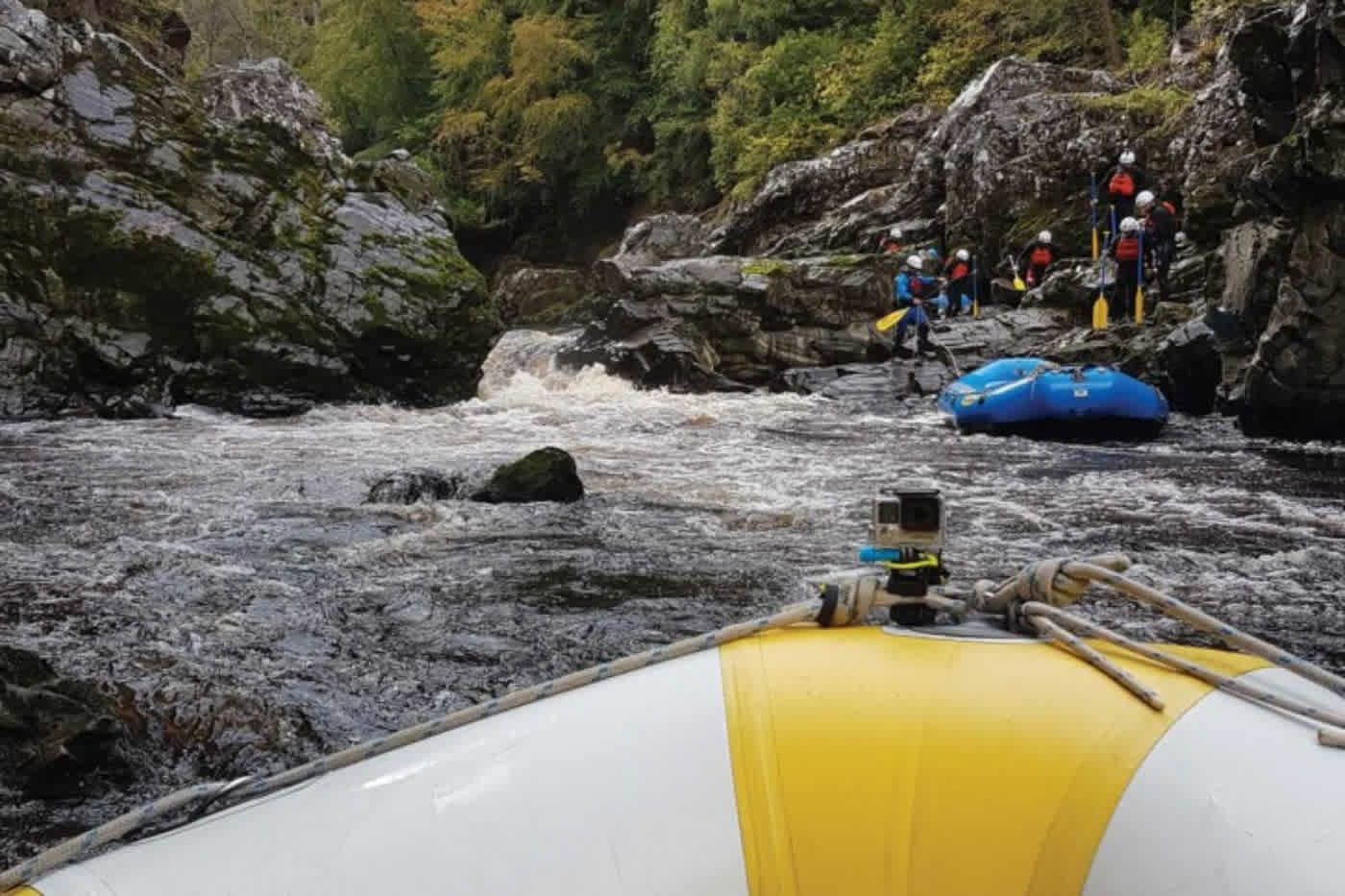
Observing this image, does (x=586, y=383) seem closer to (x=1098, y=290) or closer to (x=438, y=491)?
(x=1098, y=290)

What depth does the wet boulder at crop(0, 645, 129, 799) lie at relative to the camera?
275cm

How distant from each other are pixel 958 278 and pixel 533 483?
35.9 feet

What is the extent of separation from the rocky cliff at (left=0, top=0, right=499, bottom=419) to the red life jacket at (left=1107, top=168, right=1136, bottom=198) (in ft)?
27.7

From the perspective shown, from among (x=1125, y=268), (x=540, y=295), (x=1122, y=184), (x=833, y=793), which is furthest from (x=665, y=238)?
(x=833, y=793)

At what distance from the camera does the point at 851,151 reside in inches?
793

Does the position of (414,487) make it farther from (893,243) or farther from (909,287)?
(893,243)

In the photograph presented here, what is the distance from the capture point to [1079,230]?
15.7 metres

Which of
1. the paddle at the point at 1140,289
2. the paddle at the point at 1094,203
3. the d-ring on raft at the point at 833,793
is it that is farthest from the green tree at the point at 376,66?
the d-ring on raft at the point at 833,793

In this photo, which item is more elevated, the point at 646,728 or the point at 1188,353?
the point at 1188,353

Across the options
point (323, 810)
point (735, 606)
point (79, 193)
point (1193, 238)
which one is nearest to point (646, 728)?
point (323, 810)

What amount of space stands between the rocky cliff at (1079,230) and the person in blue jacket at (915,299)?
55 centimetres

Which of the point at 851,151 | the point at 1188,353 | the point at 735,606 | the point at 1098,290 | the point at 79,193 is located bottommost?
the point at 735,606

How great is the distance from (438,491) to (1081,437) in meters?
6.09

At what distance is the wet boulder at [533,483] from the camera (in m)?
6.59
